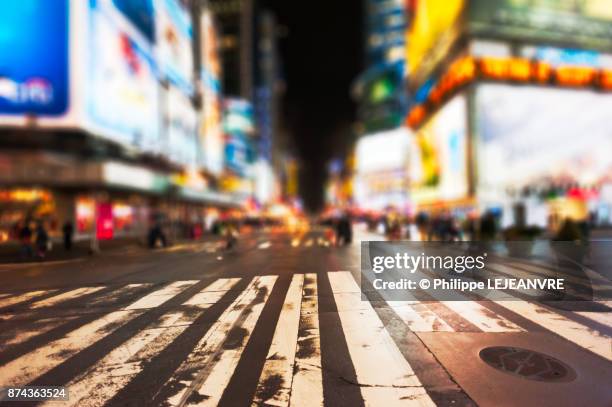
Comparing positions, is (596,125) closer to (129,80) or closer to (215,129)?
(129,80)

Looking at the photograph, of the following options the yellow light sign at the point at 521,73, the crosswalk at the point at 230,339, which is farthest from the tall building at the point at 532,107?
the crosswalk at the point at 230,339

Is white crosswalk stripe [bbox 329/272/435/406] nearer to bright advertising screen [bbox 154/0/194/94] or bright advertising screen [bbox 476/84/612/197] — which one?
bright advertising screen [bbox 476/84/612/197]

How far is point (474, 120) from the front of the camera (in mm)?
→ 42156

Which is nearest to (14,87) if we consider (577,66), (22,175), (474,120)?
(22,175)

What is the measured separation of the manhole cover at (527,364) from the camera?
14.6 feet

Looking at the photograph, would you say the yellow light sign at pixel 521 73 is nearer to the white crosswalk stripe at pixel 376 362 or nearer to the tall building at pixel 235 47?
the white crosswalk stripe at pixel 376 362

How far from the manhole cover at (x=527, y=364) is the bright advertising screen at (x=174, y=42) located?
52058 millimetres

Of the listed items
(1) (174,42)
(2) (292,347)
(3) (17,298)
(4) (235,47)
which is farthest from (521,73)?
(4) (235,47)

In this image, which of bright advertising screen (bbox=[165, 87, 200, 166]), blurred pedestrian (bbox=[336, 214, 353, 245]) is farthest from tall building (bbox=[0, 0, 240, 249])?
blurred pedestrian (bbox=[336, 214, 353, 245])

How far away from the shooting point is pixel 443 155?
5069 centimetres

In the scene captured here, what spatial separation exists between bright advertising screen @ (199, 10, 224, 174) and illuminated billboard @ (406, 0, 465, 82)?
36508 millimetres

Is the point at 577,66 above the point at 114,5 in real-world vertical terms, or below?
below

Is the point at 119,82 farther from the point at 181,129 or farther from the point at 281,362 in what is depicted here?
the point at 281,362

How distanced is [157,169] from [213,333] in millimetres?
46552
